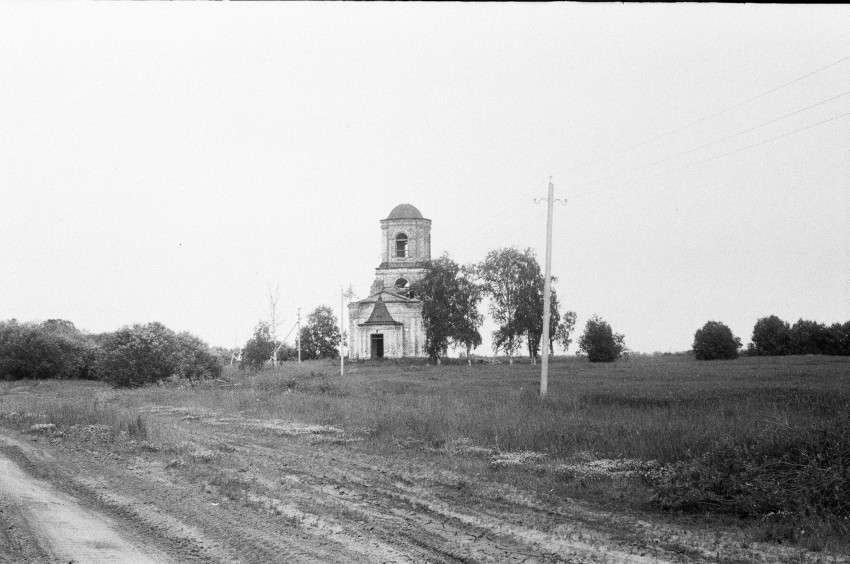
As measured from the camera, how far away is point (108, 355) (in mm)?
40875

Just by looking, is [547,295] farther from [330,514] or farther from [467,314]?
[467,314]

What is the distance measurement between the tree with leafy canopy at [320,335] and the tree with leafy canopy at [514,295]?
3120cm

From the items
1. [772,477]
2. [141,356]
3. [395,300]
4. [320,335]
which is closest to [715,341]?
[395,300]

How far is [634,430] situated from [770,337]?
125 ft

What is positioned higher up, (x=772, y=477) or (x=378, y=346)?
(x=378, y=346)

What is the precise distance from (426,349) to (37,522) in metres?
54.6

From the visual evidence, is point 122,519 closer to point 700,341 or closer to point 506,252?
point 700,341

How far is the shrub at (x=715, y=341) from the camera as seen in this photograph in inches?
1655

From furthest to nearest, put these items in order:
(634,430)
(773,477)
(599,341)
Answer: (599,341), (634,430), (773,477)

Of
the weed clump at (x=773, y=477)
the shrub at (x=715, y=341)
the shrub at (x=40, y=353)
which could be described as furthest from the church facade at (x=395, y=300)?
the weed clump at (x=773, y=477)

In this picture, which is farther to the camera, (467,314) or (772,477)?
(467,314)

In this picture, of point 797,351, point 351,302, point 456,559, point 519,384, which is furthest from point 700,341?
point 456,559

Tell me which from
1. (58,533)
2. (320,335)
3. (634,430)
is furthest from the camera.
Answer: (320,335)

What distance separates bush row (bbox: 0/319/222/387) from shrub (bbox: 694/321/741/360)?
27516 millimetres
